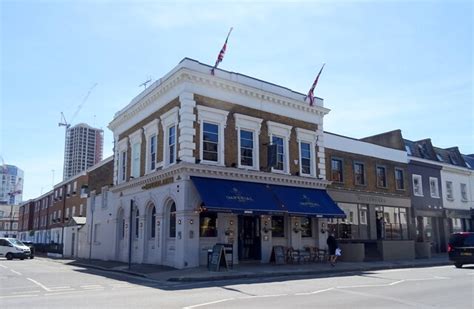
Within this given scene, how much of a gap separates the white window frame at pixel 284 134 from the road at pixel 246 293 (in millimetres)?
9523

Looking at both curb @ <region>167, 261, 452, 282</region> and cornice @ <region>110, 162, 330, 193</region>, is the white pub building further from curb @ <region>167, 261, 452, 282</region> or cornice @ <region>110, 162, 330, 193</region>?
curb @ <region>167, 261, 452, 282</region>

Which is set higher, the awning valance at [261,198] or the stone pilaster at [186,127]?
the stone pilaster at [186,127]

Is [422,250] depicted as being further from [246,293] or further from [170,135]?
[246,293]

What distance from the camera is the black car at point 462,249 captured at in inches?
912

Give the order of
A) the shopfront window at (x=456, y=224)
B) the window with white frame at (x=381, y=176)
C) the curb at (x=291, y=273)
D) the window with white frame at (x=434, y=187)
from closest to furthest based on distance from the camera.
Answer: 1. the curb at (x=291, y=273)
2. the window with white frame at (x=381, y=176)
3. the window with white frame at (x=434, y=187)
4. the shopfront window at (x=456, y=224)

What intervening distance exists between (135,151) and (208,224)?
8931 millimetres

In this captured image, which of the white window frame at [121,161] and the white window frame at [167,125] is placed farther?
the white window frame at [121,161]

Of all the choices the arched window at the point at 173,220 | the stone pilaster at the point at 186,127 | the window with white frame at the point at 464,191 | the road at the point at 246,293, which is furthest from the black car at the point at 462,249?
the window with white frame at the point at 464,191

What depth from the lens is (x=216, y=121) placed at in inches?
917

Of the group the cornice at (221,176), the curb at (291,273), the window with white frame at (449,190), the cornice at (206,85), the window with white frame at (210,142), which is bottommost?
the curb at (291,273)

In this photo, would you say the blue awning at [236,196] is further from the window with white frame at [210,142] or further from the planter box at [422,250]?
the planter box at [422,250]

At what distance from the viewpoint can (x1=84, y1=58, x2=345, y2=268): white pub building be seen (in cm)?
2158

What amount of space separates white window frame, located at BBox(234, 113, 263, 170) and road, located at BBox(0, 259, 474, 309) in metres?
8.18

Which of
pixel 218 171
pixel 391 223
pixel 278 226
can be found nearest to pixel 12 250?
pixel 218 171
